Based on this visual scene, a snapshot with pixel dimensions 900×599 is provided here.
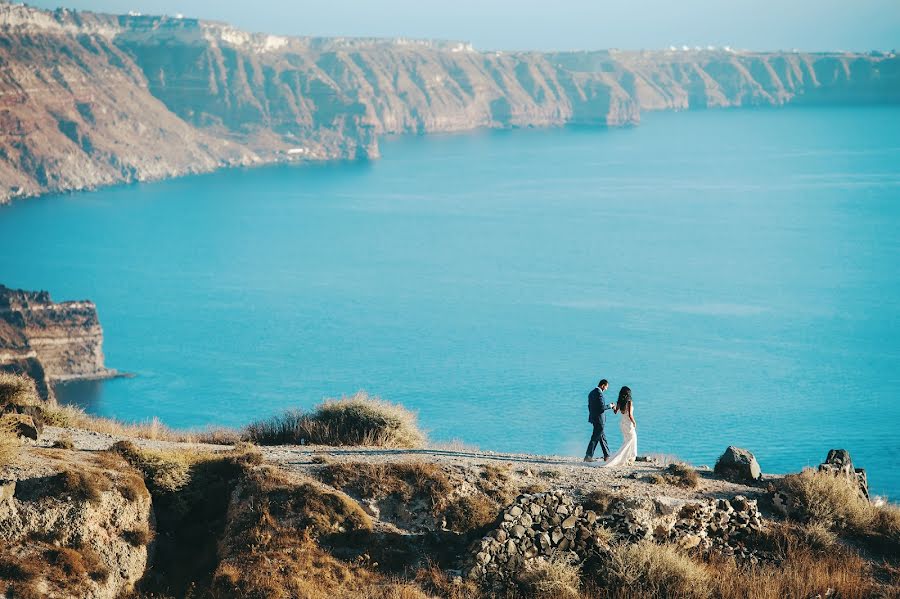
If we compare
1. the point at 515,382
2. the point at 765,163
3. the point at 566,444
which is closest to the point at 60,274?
the point at 515,382

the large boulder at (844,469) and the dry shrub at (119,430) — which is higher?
the large boulder at (844,469)

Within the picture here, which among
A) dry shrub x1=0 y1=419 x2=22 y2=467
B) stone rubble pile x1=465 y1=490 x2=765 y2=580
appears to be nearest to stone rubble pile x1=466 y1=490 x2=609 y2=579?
stone rubble pile x1=465 y1=490 x2=765 y2=580

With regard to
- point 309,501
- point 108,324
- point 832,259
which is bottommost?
point 108,324

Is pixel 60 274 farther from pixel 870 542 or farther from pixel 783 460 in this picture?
pixel 870 542

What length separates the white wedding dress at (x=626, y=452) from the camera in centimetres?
1805

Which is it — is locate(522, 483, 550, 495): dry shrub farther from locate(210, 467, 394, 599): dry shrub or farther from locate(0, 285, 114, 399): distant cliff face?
locate(0, 285, 114, 399): distant cliff face

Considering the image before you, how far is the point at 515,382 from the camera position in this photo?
72312 millimetres

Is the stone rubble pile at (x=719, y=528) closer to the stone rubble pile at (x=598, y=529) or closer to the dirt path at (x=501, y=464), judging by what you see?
the stone rubble pile at (x=598, y=529)

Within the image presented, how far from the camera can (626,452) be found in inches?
717

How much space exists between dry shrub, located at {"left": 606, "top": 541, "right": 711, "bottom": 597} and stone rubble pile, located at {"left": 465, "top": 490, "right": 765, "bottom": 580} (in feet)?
1.38

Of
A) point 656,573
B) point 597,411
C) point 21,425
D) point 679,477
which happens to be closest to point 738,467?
point 679,477

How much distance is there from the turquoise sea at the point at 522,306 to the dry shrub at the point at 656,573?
128 feet

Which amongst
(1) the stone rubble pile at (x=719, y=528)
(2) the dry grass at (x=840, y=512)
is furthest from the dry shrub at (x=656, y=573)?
(2) the dry grass at (x=840, y=512)

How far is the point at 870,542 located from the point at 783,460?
40.3 meters
